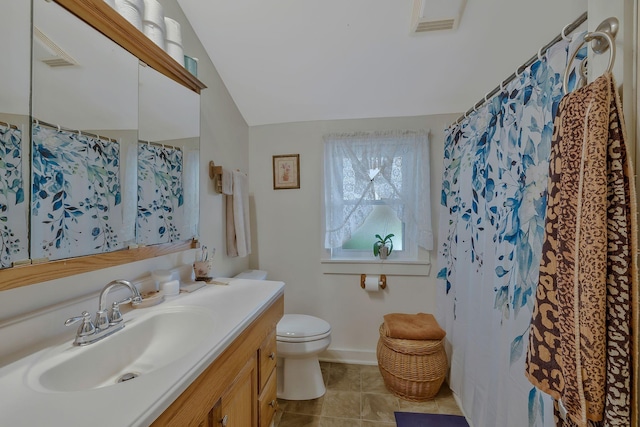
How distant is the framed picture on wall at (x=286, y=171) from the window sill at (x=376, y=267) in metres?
0.73

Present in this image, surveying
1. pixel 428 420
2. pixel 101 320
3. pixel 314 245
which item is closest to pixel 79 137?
pixel 101 320

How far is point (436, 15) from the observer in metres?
1.28

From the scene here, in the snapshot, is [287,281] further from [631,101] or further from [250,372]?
[631,101]

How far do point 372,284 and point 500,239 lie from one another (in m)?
1.05

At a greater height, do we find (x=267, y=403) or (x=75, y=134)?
(x=75, y=134)

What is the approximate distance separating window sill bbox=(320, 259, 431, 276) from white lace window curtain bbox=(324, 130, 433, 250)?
16 cm

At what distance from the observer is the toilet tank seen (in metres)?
1.93

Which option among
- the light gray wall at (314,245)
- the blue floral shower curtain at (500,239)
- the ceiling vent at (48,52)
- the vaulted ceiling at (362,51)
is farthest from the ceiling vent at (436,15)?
the ceiling vent at (48,52)

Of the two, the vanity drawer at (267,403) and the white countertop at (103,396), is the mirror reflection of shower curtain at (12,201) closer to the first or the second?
the white countertop at (103,396)

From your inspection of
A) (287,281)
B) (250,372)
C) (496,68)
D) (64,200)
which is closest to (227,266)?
(287,281)

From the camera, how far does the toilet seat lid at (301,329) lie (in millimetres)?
1591

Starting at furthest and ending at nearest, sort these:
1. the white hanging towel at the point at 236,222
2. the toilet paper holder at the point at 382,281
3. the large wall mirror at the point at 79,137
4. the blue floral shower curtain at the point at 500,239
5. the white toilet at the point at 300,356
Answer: the toilet paper holder at the point at 382,281 → the white hanging towel at the point at 236,222 → the white toilet at the point at 300,356 → the blue floral shower curtain at the point at 500,239 → the large wall mirror at the point at 79,137

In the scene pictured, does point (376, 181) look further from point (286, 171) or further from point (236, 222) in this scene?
point (236, 222)

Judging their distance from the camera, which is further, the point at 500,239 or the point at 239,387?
the point at 500,239
